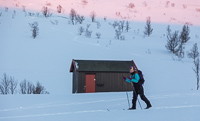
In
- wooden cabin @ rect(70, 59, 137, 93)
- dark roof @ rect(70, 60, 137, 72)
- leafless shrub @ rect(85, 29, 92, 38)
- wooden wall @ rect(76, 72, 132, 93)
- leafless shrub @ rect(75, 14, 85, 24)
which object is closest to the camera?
wooden cabin @ rect(70, 59, 137, 93)

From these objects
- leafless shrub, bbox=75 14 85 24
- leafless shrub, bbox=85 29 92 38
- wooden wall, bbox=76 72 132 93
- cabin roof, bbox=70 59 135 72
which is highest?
leafless shrub, bbox=75 14 85 24

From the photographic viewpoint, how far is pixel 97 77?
22734 mm

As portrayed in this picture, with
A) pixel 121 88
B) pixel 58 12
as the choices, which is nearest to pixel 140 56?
pixel 121 88

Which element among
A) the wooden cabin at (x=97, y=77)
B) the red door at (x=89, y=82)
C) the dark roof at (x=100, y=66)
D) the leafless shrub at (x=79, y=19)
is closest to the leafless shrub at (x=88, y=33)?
the leafless shrub at (x=79, y=19)

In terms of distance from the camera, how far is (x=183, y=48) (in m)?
46.2

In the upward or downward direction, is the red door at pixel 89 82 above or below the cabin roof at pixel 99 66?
below

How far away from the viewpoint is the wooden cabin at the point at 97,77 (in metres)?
22.5

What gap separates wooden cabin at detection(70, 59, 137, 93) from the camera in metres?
22.5

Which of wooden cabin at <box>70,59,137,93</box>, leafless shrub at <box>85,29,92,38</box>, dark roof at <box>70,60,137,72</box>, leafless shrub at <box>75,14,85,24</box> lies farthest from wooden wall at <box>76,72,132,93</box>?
leafless shrub at <box>75,14,85,24</box>

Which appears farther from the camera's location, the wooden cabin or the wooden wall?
the wooden wall

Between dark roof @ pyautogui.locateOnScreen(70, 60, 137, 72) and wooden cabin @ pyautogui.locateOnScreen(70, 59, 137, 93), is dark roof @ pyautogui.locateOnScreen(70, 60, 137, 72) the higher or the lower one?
the higher one

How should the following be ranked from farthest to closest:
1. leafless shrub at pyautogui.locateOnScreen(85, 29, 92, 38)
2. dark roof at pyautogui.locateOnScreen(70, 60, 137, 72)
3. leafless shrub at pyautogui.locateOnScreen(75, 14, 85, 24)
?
1. leafless shrub at pyautogui.locateOnScreen(75, 14, 85, 24)
2. leafless shrub at pyautogui.locateOnScreen(85, 29, 92, 38)
3. dark roof at pyautogui.locateOnScreen(70, 60, 137, 72)

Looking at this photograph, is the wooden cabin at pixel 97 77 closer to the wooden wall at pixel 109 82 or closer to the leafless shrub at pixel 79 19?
the wooden wall at pixel 109 82

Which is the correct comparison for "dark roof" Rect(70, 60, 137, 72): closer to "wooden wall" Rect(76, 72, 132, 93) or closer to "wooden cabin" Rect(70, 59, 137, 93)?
"wooden cabin" Rect(70, 59, 137, 93)
